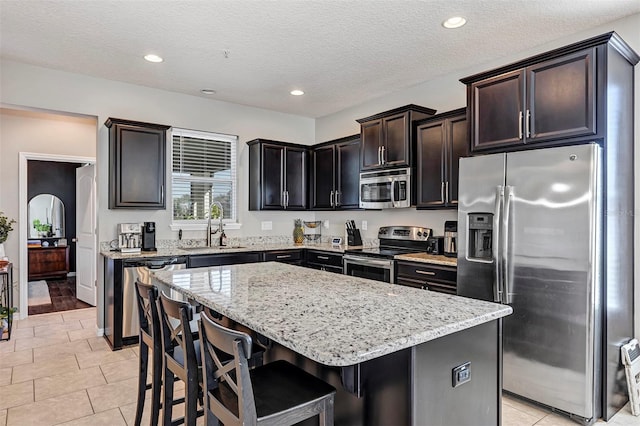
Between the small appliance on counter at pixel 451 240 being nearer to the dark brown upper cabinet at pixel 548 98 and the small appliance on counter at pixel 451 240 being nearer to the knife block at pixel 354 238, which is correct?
the dark brown upper cabinet at pixel 548 98

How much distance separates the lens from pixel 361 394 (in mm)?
1409

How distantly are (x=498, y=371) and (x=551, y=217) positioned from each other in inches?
53.4

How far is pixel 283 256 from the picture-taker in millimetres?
4879

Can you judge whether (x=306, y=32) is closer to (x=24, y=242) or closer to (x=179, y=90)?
(x=179, y=90)

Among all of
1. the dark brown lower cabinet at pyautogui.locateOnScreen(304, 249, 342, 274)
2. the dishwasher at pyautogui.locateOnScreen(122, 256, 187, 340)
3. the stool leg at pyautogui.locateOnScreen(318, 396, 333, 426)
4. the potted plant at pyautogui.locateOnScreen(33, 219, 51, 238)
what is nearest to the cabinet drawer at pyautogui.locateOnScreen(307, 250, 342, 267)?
the dark brown lower cabinet at pyautogui.locateOnScreen(304, 249, 342, 274)

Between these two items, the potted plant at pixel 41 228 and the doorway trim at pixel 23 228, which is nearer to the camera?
the doorway trim at pixel 23 228

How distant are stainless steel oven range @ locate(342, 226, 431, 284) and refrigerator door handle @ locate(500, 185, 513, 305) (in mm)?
1189

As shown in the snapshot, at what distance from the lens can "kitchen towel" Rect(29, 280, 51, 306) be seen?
5.90m

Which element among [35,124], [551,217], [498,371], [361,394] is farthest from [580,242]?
[35,124]

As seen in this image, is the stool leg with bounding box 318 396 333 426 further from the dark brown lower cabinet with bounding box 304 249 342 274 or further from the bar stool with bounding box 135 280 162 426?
the dark brown lower cabinet with bounding box 304 249 342 274

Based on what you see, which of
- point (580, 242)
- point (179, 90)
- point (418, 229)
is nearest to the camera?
point (580, 242)

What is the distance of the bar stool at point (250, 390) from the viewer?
4.15 feet

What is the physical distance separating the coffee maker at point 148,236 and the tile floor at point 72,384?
1.07 m

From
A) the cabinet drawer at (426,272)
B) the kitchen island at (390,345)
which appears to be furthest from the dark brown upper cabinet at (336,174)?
the kitchen island at (390,345)
